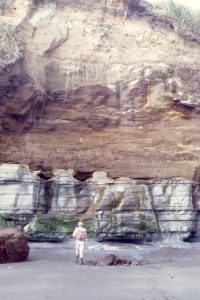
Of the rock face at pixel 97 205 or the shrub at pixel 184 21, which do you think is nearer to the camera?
the rock face at pixel 97 205

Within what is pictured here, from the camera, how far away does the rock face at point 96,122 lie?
16641 millimetres

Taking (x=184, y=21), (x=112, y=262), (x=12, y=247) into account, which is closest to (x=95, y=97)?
(x=184, y=21)

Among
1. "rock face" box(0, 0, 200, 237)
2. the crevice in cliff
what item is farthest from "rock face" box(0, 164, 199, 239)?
the crevice in cliff

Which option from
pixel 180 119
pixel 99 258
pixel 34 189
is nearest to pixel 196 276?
pixel 99 258

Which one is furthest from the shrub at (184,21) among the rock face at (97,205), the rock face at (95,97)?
the rock face at (97,205)

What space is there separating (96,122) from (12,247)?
25.3 ft

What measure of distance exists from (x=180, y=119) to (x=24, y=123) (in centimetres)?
610

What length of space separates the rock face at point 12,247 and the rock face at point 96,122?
3431mm

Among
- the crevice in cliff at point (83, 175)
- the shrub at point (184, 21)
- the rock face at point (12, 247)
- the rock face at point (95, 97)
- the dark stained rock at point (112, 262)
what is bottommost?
the dark stained rock at point (112, 262)

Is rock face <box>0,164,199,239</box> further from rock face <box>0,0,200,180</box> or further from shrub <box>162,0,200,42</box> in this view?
shrub <box>162,0,200,42</box>

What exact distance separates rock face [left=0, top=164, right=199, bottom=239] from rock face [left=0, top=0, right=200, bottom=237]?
0.12ft

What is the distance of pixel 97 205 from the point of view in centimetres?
1673

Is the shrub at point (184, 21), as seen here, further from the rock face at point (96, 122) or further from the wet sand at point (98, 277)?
the wet sand at point (98, 277)

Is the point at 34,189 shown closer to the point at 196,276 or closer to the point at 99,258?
the point at 99,258
